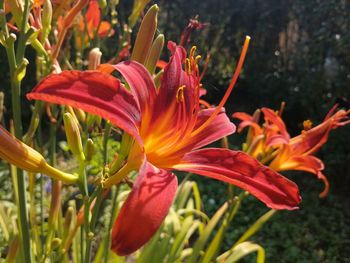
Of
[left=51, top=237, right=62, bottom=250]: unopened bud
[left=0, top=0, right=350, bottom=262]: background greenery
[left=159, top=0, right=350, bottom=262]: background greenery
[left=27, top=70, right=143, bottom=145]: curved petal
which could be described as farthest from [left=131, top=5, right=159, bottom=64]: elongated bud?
[left=0, top=0, right=350, bottom=262]: background greenery

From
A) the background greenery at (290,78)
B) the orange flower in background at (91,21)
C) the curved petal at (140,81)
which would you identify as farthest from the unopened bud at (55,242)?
the background greenery at (290,78)

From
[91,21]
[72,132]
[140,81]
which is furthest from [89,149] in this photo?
[91,21]

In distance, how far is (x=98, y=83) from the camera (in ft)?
2.14

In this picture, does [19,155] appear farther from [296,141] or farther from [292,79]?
[292,79]

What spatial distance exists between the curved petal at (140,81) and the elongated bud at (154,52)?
0.06 meters

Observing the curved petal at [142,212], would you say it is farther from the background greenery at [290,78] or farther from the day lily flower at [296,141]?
the background greenery at [290,78]

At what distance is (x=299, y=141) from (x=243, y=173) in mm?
595

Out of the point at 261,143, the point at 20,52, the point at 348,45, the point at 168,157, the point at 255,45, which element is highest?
the point at 20,52

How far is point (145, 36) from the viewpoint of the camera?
77 cm

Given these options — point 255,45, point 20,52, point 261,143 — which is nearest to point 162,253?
point 261,143

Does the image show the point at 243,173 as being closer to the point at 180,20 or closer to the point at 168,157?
the point at 168,157

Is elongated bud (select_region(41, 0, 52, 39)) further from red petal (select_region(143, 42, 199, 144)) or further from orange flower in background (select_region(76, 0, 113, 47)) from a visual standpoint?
orange flower in background (select_region(76, 0, 113, 47))

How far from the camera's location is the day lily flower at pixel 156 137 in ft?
1.88

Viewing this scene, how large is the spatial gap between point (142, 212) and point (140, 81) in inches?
9.5
